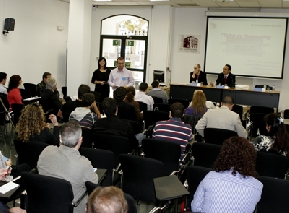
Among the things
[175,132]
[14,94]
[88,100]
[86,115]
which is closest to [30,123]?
[86,115]

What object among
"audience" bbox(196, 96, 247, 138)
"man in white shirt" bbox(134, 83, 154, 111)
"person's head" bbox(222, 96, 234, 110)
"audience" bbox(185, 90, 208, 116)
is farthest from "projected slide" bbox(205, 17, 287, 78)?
"audience" bbox(196, 96, 247, 138)

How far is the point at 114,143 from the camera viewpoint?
186 inches

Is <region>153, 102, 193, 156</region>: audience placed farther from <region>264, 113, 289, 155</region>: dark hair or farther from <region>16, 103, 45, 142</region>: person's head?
<region>16, 103, 45, 142</region>: person's head

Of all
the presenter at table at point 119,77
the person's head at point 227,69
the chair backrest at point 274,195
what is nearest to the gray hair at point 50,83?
the presenter at table at point 119,77

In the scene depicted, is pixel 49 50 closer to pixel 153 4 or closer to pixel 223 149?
pixel 153 4

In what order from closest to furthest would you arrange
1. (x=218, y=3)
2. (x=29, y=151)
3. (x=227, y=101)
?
(x=29, y=151), (x=227, y=101), (x=218, y=3)

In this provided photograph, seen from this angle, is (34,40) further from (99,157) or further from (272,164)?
(272,164)

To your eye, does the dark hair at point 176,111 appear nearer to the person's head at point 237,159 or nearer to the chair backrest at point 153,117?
the chair backrest at point 153,117

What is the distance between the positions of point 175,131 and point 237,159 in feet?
6.64

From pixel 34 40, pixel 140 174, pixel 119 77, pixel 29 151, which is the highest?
pixel 34 40

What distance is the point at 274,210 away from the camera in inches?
137

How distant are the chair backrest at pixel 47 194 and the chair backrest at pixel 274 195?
1.62 metres

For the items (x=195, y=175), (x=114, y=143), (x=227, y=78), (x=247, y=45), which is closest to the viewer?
(x=195, y=175)

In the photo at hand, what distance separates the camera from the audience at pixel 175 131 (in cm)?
491
